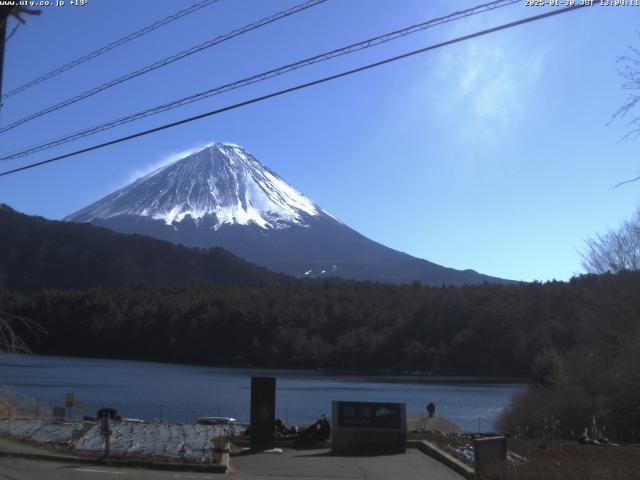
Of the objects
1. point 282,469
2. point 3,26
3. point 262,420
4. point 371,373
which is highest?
point 3,26

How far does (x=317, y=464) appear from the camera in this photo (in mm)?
17469

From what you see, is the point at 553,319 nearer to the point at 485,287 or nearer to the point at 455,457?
the point at 485,287

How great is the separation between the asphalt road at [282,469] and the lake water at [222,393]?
22.2 metres

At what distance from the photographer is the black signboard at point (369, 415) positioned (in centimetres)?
1942

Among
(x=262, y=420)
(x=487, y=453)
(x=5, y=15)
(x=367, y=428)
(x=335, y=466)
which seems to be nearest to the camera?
(x=5, y=15)

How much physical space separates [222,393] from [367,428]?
4700 centimetres

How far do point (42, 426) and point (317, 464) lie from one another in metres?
7.41

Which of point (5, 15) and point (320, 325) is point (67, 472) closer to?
point (5, 15)

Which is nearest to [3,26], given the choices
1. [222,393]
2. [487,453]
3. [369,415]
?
[487,453]

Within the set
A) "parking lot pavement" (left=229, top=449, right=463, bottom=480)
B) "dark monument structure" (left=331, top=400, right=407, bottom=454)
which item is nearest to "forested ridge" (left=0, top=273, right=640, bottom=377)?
"dark monument structure" (left=331, top=400, right=407, bottom=454)

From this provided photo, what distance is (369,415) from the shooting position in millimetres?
19453

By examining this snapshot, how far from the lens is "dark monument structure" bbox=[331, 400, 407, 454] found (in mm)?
19453

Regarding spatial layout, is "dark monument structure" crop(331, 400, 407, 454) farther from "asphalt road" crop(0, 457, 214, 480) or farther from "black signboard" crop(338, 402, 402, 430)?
"asphalt road" crop(0, 457, 214, 480)

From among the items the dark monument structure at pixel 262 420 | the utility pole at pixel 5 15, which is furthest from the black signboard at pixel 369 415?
the utility pole at pixel 5 15
